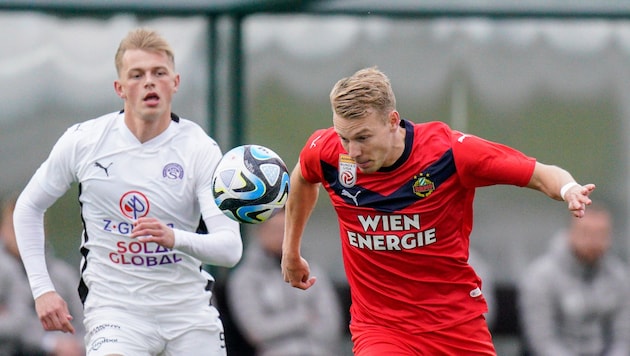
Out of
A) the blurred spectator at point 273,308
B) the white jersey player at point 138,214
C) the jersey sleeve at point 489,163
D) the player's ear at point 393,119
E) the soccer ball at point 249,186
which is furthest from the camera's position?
the blurred spectator at point 273,308

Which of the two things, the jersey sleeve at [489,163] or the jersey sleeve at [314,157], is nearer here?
the jersey sleeve at [489,163]

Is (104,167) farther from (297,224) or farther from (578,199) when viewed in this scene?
(578,199)

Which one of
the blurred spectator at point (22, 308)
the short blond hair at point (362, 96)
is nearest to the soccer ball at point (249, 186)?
the short blond hair at point (362, 96)

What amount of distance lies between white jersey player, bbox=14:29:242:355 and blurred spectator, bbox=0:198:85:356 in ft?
8.14

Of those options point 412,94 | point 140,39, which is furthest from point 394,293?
point 412,94

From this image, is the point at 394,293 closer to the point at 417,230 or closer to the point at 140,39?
the point at 417,230

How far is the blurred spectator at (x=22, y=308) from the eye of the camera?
8.69 m

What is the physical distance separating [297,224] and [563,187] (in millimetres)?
1520

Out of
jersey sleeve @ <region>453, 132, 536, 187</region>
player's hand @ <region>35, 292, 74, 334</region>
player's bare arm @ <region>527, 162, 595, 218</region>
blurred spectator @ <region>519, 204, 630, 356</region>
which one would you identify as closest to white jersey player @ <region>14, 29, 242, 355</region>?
player's hand @ <region>35, 292, 74, 334</region>

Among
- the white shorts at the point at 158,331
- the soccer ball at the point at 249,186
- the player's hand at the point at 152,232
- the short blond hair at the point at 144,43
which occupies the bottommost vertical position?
the white shorts at the point at 158,331

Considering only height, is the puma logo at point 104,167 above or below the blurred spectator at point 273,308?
above

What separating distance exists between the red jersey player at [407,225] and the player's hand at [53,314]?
144 centimetres

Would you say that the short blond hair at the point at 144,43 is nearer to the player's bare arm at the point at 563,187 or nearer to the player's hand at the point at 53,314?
the player's hand at the point at 53,314

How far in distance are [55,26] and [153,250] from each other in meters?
3.98
